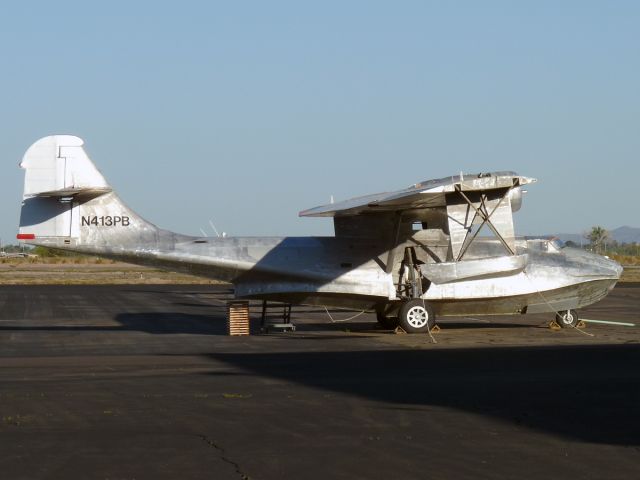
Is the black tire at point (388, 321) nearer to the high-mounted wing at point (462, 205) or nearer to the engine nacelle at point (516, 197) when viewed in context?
the high-mounted wing at point (462, 205)

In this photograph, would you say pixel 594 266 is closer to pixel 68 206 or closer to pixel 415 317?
pixel 415 317

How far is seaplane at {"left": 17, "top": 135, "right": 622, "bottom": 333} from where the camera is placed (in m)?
25.5

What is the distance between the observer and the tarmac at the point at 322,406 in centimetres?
939

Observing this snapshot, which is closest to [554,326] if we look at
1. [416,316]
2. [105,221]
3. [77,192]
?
[416,316]

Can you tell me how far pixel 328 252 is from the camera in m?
26.0

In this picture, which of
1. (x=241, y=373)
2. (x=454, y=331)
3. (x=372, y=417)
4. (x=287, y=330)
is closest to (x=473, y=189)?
(x=454, y=331)

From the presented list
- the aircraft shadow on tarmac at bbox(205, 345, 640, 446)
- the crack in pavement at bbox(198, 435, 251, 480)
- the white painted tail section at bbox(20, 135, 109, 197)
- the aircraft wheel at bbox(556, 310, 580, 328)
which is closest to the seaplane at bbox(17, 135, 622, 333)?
the white painted tail section at bbox(20, 135, 109, 197)

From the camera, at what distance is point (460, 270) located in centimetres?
2412

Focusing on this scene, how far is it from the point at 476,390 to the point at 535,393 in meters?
0.86

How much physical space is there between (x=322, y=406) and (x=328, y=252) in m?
13.2

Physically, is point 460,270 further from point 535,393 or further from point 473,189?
point 535,393

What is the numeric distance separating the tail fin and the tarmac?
8.34 feet

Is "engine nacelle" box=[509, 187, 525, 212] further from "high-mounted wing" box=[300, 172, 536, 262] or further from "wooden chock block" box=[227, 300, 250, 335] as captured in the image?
"wooden chock block" box=[227, 300, 250, 335]

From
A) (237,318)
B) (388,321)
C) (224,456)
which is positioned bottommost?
(224,456)
